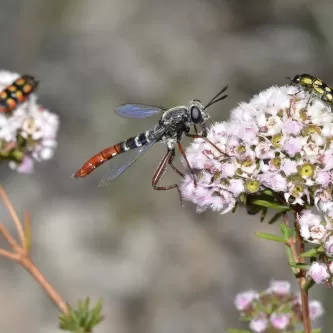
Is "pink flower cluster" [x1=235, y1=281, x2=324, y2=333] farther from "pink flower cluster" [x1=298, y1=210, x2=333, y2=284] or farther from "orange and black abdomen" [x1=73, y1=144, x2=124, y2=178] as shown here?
"orange and black abdomen" [x1=73, y1=144, x2=124, y2=178]

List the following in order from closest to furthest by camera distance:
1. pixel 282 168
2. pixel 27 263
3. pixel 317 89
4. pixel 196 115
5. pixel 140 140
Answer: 1. pixel 282 168
2. pixel 317 89
3. pixel 196 115
4. pixel 140 140
5. pixel 27 263

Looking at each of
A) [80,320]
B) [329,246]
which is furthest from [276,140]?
[80,320]

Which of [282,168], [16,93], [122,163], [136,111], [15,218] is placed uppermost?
[16,93]

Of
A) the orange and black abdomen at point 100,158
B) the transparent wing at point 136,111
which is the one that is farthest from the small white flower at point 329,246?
the transparent wing at point 136,111

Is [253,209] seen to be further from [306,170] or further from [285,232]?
[306,170]

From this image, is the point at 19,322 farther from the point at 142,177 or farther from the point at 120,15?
the point at 120,15
